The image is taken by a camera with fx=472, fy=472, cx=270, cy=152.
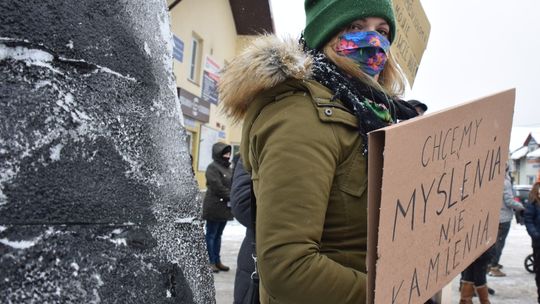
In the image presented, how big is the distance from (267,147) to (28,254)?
0.53m

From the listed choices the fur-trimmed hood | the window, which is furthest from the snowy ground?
the window

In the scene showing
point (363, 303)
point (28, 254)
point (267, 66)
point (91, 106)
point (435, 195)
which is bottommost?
point (363, 303)

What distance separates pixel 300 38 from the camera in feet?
4.95

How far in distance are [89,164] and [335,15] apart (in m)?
0.83

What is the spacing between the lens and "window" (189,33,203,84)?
Result: 44.8 feet

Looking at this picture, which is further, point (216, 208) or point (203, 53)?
point (203, 53)

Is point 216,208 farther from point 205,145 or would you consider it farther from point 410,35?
point 205,145

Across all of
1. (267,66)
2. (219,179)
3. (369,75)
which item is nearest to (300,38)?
(369,75)

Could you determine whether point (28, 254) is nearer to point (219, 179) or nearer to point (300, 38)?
point (300, 38)

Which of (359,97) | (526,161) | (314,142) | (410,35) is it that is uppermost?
(526,161)

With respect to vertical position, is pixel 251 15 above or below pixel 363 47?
above

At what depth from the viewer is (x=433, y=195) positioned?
1.11m

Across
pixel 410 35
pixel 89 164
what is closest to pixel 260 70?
pixel 89 164

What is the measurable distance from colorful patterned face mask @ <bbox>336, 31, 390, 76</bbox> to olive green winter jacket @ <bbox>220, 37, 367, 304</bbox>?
0.65 feet
